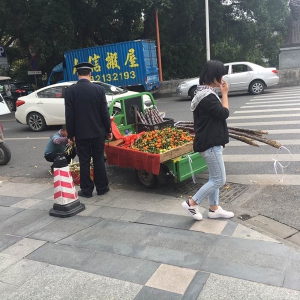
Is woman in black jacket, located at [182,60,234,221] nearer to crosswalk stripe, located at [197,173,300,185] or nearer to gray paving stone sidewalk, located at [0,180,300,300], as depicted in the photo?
gray paving stone sidewalk, located at [0,180,300,300]

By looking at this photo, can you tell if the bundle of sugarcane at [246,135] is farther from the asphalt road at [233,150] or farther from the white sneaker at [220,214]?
the white sneaker at [220,214]

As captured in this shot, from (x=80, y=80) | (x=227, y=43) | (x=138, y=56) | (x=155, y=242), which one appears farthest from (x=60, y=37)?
(x=155, y=242)

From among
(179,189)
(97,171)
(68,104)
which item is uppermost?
(68,104)

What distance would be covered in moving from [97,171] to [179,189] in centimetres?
125

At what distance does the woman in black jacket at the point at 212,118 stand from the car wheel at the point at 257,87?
42.6 feet

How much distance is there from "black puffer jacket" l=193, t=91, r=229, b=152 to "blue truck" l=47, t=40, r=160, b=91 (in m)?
14.7

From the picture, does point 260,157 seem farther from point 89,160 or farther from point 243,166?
point 89,160

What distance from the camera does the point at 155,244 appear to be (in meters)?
3.67

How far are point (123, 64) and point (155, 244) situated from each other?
15865mm

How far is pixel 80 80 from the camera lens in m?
4.88

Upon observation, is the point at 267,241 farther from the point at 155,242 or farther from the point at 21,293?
the point at 21,293

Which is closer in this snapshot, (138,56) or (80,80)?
(80,80)

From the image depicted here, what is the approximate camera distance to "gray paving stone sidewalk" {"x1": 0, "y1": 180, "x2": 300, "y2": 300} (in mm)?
2906

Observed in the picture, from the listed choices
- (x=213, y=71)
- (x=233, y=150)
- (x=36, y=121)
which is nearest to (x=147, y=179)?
(x=213, y=71)
